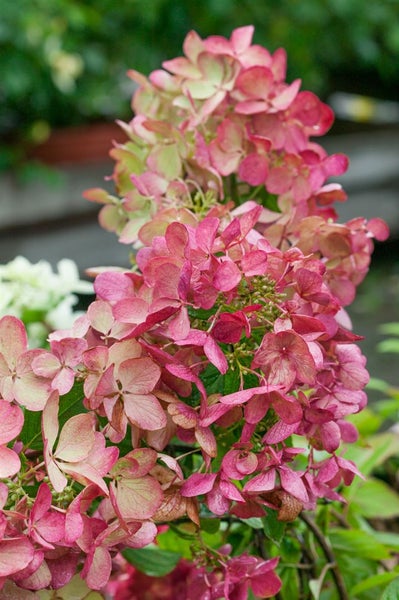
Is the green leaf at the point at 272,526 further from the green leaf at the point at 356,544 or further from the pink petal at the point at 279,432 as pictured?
the green leaf at the point at 356,544

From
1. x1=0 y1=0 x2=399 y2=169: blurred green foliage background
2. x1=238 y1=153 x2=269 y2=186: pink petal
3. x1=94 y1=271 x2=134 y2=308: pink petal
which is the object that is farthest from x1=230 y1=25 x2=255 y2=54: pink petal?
x1=0 y1=0 x2=399 y2=169: blurred green foliage background

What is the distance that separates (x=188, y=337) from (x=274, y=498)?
0.33ft

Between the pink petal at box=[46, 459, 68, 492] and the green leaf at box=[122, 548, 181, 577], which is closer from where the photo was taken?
the pink petal at box=[46, 459, 68, 492]

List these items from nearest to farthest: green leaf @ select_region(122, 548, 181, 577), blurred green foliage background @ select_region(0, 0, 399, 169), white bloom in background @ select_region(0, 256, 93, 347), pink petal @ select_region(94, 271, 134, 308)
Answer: pink petal @ select_region(94, 271, 134, 308) < green leaf @ select_region(122, 548, 181, 577) < white bloom in background @ select_region(0, 256, 93, 347) < blurred green foliage background @ select_region(0, 0, 399, 169)

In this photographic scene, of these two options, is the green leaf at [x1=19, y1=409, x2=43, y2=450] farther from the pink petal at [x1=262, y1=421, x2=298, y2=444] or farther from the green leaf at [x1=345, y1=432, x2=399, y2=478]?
the green leaf at [x1=345, y1=432, x2=399, y2=478]

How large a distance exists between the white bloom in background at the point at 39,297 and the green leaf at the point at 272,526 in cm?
44

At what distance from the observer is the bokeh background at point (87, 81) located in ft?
10.6

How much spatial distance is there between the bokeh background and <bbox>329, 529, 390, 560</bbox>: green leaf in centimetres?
233

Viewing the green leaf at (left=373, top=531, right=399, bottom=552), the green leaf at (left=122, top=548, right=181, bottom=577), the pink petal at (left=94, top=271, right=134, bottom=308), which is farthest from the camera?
the green leaf at (left=373, top=531, right=399, bottom=552)

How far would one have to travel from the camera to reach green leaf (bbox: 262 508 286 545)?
0.51 metres

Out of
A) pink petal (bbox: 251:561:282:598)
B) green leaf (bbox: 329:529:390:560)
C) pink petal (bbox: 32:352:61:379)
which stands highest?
pink petal (bbox: 32:352:61:379)

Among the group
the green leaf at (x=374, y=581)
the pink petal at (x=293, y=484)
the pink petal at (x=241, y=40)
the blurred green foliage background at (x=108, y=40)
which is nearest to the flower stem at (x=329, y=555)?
the green leaf at (x=374, y=581)

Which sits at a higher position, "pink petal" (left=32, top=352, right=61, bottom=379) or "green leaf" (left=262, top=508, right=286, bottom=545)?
"pink petal" (left=32, top=352, right=61, bottom=379)

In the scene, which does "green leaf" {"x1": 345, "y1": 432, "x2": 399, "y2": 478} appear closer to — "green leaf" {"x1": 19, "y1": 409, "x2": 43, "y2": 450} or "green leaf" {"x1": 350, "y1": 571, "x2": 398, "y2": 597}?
"green leaf" {"x1": 350, "y1": 571, "x2": 398, "y2": 597}
